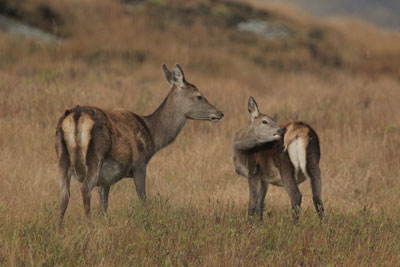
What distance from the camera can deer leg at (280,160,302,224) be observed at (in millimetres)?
6078

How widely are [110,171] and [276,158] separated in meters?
1.91

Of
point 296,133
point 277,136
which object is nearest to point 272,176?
point 277,136

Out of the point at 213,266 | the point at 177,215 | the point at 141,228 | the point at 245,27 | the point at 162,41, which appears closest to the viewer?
the point at 213,266

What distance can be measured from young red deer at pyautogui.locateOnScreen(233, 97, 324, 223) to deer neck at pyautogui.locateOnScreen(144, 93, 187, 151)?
837 mm

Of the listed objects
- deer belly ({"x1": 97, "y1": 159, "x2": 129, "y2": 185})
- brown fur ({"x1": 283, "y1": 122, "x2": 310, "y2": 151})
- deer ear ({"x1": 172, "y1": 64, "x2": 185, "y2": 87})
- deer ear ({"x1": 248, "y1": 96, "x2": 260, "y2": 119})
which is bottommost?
deer belly ({"x1": 97, "y1": 159, "x2": 129, "y2": 185})

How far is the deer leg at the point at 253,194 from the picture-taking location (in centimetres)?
635

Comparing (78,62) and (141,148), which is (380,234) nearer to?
(141,148)

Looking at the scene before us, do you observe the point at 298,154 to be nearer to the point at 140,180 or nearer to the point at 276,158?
the point at 276,158

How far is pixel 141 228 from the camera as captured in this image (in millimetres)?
5473

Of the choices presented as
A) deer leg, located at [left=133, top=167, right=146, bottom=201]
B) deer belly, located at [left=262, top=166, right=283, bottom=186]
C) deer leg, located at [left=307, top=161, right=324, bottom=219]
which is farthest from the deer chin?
deer leg, located at [left=133, top=167, right=146, bottom=201]

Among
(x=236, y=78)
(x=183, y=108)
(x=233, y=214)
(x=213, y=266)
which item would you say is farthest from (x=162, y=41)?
(x=213, y=266)

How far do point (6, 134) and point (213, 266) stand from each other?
5.68 metres

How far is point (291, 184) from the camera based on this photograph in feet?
20.1

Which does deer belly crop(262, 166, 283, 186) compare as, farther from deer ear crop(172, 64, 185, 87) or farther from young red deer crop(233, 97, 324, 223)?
deer ear crop(172, 64, 185, 87)
